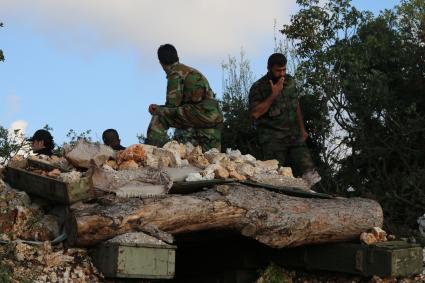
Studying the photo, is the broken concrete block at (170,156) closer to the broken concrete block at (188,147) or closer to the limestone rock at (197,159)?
the limestone rock at (197,159)

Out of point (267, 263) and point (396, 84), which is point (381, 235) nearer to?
point (267, 263)

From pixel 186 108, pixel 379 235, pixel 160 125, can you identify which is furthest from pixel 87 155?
pixel 379 235

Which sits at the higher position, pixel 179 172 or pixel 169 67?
pixel 169 67

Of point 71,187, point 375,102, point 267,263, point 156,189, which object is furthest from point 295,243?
point 375,102

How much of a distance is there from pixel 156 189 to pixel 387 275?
2.13m

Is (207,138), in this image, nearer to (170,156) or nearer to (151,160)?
(170,156)

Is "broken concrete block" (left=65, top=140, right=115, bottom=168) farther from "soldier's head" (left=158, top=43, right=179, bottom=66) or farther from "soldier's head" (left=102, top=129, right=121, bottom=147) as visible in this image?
"soldier's head" (left=102, top=129, right=121, bottom=147)

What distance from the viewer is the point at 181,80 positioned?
8.59 m

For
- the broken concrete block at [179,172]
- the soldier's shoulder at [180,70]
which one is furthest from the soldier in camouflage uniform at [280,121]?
the broken concrete block at [179,172]

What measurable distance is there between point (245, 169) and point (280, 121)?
1894 millimetres

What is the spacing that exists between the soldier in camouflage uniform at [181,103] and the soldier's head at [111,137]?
28.7 inches

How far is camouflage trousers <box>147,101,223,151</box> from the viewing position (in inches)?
340

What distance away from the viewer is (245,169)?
25.5 feet

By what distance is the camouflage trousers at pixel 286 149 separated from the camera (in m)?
9.60
